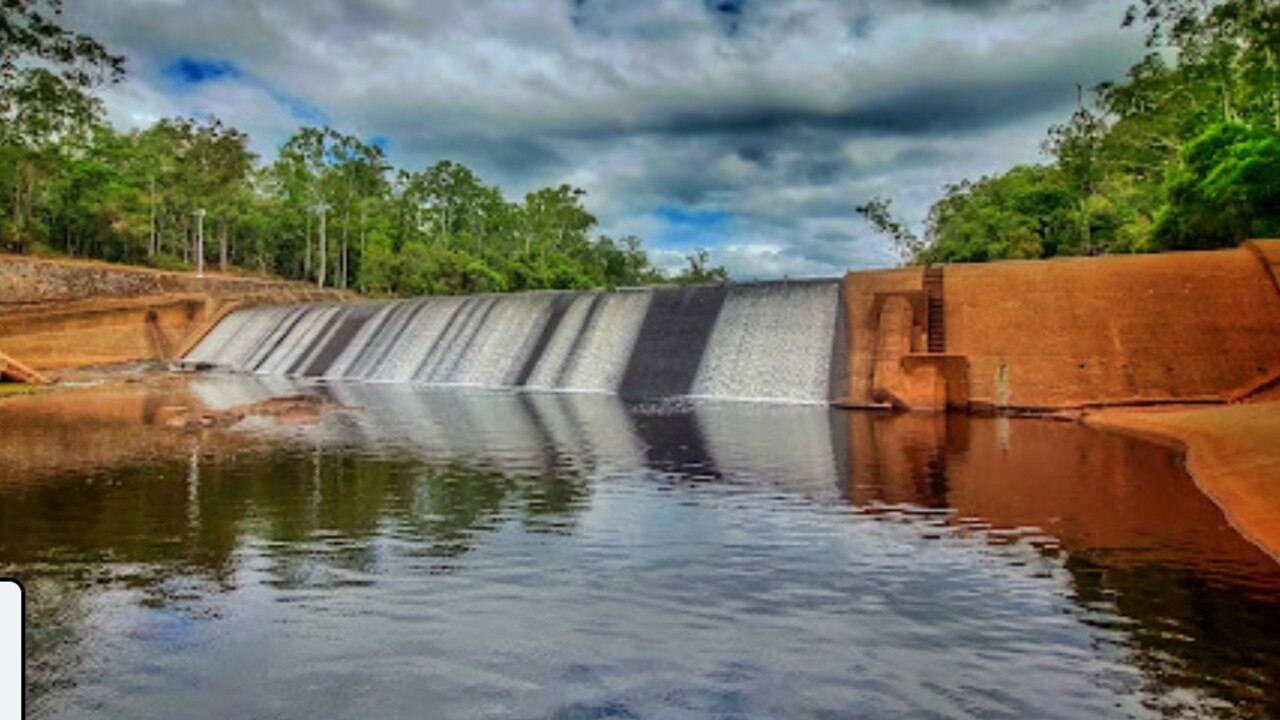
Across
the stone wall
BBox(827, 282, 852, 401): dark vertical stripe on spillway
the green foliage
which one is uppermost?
the green foliage

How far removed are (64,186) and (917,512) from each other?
63602 mm

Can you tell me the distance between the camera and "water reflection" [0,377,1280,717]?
18.0 feet

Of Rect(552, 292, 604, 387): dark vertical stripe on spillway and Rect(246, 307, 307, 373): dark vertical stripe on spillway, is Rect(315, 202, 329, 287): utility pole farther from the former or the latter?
Rect(552, 292, 604, 387): dark vertical stripe on spillway

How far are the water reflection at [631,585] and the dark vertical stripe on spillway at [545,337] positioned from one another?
16.8 m

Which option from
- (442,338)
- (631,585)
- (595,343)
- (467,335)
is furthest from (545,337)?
(631,585)

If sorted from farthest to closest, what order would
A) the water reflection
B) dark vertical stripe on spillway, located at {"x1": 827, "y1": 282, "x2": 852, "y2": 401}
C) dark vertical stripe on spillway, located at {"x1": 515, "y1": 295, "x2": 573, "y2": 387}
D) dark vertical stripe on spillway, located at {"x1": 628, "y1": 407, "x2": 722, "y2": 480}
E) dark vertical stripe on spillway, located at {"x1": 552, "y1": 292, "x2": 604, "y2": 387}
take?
dark vertical stripe on spillway, located at {"x1": 515, "y1": 295, "x2": 573, "y2": 387} < dark vertical stripe on spillway, located at {"x1": 552, "y1": 292, "x2": 604, "y2": 387} < dark vertical stripe on spillway, located at {"x1": 827, "y1": 282, "x2": 852, "y2": 401} < dark vertical stripe on spillway, located at {"x1": 628, "y1": 407, "x2": 722, "y2": 480} < the water reflection

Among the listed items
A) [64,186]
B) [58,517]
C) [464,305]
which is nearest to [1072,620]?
[58,517]

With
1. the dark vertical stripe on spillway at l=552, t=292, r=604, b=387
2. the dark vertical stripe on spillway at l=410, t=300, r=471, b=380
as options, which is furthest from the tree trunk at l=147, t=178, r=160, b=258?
the dark vertical stripe on spillway at l=552, t=292, r=604, b=387

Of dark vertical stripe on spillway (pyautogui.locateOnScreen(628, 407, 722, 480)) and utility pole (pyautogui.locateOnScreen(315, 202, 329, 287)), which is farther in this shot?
utility pole (pyautogui.locateOnScreen(315, 202, 329, 287))

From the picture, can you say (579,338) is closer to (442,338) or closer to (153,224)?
(442,338)

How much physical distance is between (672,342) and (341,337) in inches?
698

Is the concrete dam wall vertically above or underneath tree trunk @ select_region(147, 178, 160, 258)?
underneath

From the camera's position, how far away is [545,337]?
3284 centimetres

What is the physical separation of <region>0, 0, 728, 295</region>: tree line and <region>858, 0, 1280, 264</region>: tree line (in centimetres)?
3170
